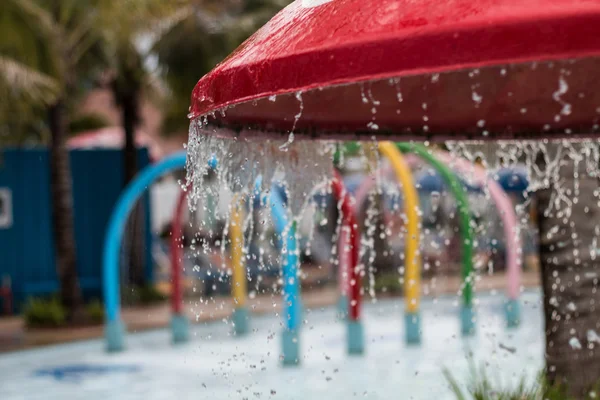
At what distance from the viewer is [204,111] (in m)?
2.88

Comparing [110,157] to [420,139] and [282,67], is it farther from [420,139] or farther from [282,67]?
[282,67]

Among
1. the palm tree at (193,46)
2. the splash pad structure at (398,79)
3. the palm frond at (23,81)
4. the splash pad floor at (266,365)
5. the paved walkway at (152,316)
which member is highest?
the palm tree at (193,46)

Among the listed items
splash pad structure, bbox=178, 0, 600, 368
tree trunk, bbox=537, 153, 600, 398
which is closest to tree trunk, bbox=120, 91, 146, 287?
tree trunk, bbox=537, 153, 600, 398

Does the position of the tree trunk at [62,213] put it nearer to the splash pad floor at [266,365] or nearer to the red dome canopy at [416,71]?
the splash pad floor at [266,365]

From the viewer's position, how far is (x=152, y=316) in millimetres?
15172

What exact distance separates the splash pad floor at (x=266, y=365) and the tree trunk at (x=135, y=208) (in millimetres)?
3624

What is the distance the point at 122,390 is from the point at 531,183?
17.3ft

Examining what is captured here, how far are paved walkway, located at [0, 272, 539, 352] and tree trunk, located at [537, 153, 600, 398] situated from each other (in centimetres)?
531

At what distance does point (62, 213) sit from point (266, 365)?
18.0ft

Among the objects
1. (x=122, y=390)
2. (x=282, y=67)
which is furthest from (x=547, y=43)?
(x=122, y=390)

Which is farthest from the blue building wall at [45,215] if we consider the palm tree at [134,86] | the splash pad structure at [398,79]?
the splash pad structure at [398,79]

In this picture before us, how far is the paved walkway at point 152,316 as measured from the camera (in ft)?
42.0

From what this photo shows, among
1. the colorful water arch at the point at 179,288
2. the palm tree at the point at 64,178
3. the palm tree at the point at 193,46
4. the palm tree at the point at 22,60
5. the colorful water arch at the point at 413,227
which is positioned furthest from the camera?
the palm tree at the point at 193,46

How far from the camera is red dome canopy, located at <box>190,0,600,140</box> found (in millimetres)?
2039
